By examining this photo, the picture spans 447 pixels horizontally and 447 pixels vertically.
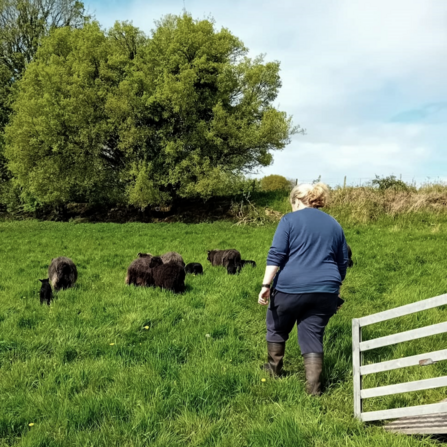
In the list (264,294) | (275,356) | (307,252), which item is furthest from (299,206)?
(275,356)

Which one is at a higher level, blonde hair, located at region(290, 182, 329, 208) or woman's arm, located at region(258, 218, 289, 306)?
blonde hair, located at region(290, 182, 329, 208)

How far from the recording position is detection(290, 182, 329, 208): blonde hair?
4164 millimetres

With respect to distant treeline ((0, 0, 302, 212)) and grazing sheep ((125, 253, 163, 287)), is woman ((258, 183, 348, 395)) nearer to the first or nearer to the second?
grazing sheep ((125, 253, 163, 287))

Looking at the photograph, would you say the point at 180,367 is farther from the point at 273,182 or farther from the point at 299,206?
the point at 273,182

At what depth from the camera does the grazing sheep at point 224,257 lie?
33.0 ft

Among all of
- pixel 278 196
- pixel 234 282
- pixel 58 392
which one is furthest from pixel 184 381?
pixel 278 196

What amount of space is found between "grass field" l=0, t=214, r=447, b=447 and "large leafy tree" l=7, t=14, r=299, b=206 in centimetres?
1910

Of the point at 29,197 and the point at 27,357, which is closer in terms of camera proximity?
the point at 27,357

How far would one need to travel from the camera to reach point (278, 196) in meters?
29.4

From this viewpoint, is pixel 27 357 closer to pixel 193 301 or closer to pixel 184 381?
pixel 184 381

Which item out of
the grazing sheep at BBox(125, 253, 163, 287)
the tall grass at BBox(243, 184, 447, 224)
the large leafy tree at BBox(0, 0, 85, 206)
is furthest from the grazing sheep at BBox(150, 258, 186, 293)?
the large leafy tree at BBox(0, 0, 85, 206)

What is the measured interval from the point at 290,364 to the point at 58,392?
8.69 ft

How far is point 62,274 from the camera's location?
335 inches

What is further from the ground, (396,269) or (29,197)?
(29,197)
